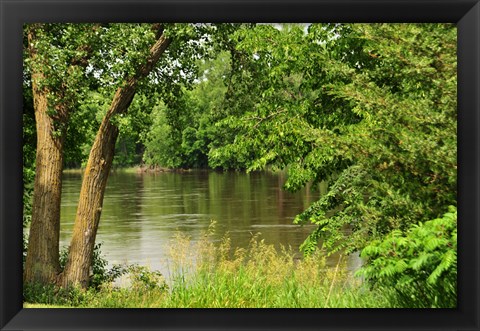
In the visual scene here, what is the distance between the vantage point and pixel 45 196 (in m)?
11.3

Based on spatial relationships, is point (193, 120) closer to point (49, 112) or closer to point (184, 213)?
point (184, 213)

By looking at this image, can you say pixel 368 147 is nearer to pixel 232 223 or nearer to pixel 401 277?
pixel 401 277

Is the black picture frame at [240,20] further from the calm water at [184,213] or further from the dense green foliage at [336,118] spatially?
the calm water at [184,213]

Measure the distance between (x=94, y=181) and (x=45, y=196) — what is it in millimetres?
729

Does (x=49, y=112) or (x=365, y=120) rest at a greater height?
(x=49, y=112)

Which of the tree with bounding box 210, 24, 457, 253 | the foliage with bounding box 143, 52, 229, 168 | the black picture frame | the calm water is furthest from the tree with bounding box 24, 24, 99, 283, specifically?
the calm water

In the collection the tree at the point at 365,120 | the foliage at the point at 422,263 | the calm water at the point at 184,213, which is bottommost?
the calm water at the point at 184,213

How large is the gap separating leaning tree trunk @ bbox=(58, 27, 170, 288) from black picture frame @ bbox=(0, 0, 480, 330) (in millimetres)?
5434

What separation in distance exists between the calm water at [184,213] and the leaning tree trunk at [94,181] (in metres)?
4.59

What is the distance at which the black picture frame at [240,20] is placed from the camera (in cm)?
555

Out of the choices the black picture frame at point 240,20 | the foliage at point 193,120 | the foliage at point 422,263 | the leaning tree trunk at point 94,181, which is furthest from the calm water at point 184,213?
the black picture frame at point 240,20

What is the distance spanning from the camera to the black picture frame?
5555 mm

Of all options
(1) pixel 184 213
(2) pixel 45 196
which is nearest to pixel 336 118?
(2) pixel 45 196

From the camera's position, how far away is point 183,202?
3184 centimetres
